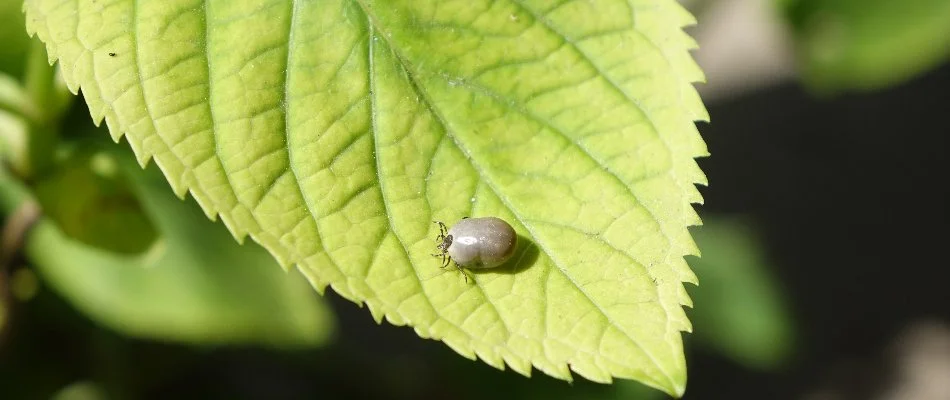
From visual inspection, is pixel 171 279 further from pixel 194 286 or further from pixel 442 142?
pixel 442 142

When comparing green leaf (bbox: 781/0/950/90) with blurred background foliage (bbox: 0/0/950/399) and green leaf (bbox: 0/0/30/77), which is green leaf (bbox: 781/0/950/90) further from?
green leaf (bbox: 0/0/30/77)

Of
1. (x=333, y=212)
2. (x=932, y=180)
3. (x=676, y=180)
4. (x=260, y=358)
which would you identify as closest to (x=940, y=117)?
(x=932, y=180)

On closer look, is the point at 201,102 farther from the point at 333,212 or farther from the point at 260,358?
the point at 260,358

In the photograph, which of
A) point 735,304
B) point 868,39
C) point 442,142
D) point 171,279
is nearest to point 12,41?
point 171,279

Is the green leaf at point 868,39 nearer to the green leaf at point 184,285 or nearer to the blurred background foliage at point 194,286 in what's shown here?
the blurred background foliage at point 194,286

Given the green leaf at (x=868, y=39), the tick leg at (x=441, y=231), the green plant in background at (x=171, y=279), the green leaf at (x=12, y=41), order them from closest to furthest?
the tick leg at (x=441, y=231) → the green leaf at (x=12, y=41) → the green plant in background at (x=171, y=279) → the green leaf at (x=868, y=39)

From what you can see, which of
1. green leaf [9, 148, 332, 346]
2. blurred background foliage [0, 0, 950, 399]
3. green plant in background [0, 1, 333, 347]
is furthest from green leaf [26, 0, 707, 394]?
green leaf [9, 148, 332, 346]

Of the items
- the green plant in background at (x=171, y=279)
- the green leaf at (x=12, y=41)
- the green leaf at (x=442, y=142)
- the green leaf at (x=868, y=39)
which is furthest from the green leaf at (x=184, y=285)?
the green leaf at (x=868, y=39)
